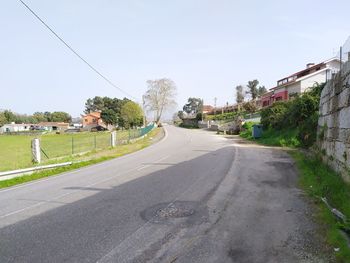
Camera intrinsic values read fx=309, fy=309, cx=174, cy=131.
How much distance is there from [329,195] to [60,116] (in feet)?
555

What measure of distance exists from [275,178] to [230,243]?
647cm

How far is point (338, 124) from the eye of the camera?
9.78 m

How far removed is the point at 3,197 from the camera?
10438 mm

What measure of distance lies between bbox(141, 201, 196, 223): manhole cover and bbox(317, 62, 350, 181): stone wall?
428cm

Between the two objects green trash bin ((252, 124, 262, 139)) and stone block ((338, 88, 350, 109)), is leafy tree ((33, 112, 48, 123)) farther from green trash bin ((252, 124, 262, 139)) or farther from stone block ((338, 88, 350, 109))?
stone block ((338, 88, 350, 109))

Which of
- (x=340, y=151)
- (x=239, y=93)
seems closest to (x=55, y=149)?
(x=340, y=151)

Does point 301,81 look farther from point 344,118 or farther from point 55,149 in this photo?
point 344,118

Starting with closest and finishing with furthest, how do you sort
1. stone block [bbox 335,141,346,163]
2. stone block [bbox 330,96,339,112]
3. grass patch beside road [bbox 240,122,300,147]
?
stone block [bbox 335,141,346,163] < stone block [bbox 330,96,339,112] < grass patch beside road [bbox 240,122,300,147]

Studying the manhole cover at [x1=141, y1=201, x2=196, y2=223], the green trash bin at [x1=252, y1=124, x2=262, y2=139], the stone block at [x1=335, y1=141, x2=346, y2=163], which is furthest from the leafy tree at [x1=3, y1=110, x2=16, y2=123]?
the stone block at [x1=335, y1=141, x2=346, y2=163]

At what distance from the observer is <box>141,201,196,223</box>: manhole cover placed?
6.96m

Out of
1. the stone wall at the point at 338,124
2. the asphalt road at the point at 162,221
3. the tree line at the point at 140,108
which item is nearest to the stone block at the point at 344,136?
the stone wall at the point at 338,124

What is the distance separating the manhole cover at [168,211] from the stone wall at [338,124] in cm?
428

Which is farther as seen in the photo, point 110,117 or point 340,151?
point 110,117

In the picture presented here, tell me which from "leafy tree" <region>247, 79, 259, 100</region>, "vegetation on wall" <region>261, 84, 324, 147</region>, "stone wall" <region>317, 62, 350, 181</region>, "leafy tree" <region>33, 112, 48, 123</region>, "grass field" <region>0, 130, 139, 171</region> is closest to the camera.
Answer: "stone wall" <region>317, 62, 350, 181</region>
